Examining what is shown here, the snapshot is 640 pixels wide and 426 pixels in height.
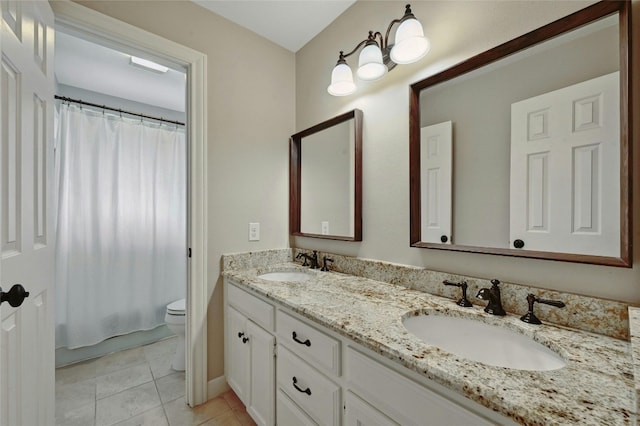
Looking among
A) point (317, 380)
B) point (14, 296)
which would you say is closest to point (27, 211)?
point (14, 296)

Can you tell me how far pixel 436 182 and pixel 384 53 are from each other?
731 mm

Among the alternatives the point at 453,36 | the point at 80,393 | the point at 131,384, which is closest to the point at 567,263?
the point at 453,36

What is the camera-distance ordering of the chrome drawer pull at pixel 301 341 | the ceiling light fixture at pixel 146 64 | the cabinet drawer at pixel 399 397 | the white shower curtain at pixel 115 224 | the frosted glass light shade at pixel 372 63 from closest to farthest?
1. the cabinet drawer at pixel 399 397
2. the chrome drawer pull at pixel 301 341
3. the frosted glass light shade at pixel 372 63
4. the ceiling light fixture at pixel 146 64
5. the white shower curtain at pixel 115 224

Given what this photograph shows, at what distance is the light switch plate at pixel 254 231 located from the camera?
6.16 feet

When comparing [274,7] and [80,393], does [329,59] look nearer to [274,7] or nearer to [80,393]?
[274,7]

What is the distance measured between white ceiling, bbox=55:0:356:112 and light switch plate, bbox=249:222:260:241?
52.9 inches

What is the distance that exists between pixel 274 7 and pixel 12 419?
2.16m

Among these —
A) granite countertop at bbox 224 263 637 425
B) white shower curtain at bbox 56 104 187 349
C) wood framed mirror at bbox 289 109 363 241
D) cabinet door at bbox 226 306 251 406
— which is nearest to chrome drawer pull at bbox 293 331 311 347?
granite countertop at bbox 224 263 637 425

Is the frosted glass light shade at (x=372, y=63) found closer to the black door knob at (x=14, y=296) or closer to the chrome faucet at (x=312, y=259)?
the chrome faucet at (x=312, y=259)

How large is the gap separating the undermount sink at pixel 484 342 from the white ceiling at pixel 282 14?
1798 mm

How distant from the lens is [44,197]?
1.10m

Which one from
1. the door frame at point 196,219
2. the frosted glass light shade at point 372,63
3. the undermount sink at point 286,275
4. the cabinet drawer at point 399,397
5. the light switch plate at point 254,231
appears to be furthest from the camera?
the light switch plate at point 254,231

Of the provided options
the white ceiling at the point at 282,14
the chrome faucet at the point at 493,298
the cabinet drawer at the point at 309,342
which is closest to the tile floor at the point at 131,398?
the cabinet drawer at the point at 309,342

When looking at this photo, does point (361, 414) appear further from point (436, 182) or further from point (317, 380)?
point (436, 182)
